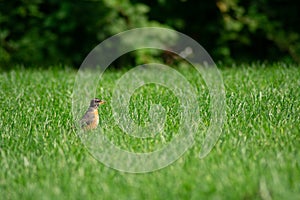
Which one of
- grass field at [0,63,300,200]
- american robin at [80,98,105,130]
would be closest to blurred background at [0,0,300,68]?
grass field at [0,63,300,200]

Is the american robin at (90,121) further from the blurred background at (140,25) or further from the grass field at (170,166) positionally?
the blurred background at (140,25)

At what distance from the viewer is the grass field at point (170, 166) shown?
2910 mm

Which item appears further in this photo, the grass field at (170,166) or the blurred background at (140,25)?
the blurred background at (140,25)

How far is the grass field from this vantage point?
9.55ft

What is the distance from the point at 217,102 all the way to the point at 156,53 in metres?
6.19

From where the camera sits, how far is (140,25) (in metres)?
11.1

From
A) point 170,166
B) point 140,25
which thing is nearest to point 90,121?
point 170,166

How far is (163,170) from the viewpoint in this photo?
330 centimetres

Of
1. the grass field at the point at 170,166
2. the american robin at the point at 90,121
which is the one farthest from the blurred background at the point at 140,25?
the american robin at the point at 90,121

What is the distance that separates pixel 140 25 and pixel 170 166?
26.1ft

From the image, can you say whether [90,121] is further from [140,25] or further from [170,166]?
[140,25]

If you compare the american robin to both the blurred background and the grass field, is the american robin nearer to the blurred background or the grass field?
the grass field

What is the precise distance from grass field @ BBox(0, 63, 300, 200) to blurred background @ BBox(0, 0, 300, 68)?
5.52 meters

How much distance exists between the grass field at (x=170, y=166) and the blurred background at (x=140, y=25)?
5.52 meters
